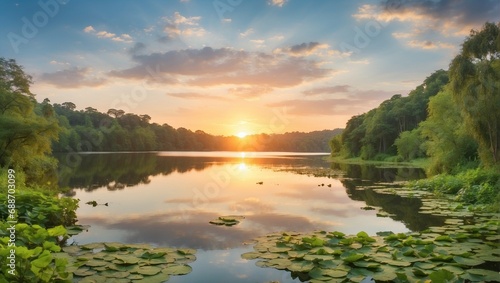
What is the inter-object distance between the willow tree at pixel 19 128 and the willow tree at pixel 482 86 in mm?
25281

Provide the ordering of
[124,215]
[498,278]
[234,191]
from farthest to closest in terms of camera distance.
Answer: [234,191], [124,215], [498,278]

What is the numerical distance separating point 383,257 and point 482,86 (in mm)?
14332

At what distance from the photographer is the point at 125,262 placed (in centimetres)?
757

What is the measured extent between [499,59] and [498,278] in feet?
51.8

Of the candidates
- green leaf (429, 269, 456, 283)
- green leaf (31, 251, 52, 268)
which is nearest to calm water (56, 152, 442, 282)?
green leaf (31, 251, 52, 268)

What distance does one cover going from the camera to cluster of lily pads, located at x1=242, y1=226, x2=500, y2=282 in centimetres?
691

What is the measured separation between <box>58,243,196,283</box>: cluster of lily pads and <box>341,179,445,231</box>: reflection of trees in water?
778 centimetres

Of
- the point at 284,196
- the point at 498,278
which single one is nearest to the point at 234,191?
the point at 284,196

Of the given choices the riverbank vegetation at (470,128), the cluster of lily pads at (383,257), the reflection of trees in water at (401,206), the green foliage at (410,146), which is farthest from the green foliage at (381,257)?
the green foliage at (410,146)

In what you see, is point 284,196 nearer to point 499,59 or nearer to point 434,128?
point 499,59

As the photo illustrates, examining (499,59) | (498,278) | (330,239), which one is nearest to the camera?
(498,278)

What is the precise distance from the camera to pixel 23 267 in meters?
5.94

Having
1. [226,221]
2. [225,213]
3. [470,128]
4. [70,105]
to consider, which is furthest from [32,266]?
[70,105]

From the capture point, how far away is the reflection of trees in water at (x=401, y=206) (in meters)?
12.7
